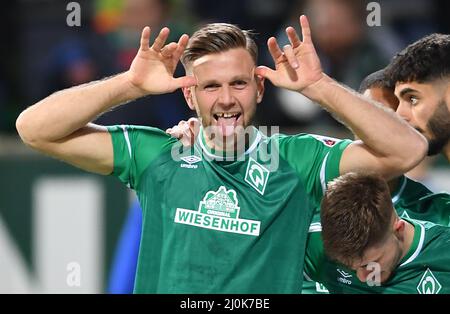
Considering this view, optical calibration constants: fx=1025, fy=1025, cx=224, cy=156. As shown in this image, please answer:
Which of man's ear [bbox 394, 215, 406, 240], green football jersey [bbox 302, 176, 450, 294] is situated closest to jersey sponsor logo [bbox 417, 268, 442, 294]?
man's ear [bbox 394, 215, 406, 240]

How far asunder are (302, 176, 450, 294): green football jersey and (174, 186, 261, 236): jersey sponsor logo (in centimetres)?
55

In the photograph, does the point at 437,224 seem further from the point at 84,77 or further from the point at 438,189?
the point at 84,77

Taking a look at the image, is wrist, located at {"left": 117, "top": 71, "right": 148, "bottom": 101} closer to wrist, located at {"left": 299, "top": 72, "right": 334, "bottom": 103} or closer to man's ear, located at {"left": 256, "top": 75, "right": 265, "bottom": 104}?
man's ear, located at {"left": 256, "top": 75, "right": 265, "bottom": 104}

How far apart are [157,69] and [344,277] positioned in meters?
1.03

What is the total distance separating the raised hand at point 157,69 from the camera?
11.6ft

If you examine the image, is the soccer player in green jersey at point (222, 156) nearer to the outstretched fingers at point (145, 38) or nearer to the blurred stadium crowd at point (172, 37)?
the outstretched fingers at point (145, 38)

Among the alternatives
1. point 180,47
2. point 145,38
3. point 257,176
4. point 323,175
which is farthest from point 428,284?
point 145,38

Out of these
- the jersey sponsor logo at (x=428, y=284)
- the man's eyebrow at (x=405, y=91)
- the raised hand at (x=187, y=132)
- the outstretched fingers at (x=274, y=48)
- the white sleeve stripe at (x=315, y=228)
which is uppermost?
the outstretched fingers at (x=274, y=48)

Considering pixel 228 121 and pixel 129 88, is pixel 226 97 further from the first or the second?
pixel 129 88

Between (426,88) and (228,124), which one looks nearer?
(228,124)

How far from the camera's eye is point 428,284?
3.73m

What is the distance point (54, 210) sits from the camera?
645cm

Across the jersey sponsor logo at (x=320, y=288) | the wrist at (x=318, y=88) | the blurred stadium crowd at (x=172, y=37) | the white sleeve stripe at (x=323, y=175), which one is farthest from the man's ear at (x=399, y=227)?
the blurred stadium crowd at (x=172, y=37)

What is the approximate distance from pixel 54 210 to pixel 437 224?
3.18 meters
